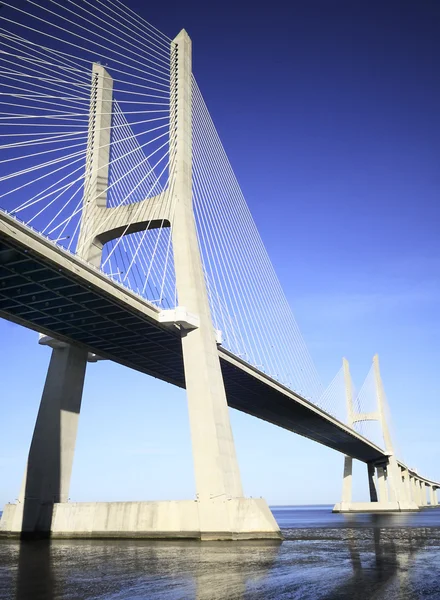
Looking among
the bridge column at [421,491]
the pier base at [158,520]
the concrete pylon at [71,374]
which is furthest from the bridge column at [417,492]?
the pier base at [158,520]

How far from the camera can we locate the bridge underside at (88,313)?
22.2 metres

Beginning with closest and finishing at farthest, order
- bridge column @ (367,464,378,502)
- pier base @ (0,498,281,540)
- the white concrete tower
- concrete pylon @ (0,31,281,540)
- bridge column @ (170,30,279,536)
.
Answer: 1. pier base @ (0,498,281,540)
2. concrete pylon @ (0,31,281,540)
3. bridge column @ (170,30,279,536)
4. the white concrete tower
5. bridge column @ (367,464,378,502)

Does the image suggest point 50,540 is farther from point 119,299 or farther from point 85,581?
point 85,581

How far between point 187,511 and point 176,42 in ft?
81.0

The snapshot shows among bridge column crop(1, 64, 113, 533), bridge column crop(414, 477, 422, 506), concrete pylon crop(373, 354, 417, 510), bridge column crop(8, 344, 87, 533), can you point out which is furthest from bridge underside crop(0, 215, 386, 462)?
bridge column crop(414, 477, 422, 506)

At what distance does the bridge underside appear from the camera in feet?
72.7

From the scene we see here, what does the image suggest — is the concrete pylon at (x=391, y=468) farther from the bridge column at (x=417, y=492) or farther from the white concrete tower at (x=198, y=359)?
the white concrete tower at (x=198, y=359)

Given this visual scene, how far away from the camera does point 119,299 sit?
25.7 metres

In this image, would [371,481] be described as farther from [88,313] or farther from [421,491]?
[88,313]

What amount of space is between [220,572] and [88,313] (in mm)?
15849

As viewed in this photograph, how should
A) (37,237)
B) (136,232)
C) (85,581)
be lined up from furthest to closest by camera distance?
(136,232) → (37,237) → (85,581)

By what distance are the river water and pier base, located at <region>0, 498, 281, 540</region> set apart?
4.36 feet

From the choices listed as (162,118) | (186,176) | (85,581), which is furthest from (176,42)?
(85,581)

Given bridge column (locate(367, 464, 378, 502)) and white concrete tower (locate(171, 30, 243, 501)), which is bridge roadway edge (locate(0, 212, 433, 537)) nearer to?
white concrete tower (locate(171, 30, 243, 501))
